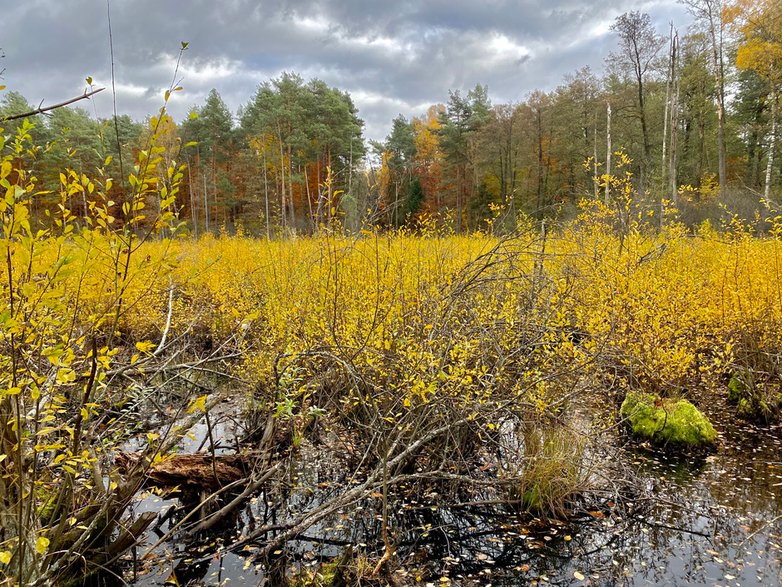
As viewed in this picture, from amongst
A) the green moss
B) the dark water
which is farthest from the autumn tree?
the dark water

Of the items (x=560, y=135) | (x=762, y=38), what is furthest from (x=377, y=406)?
(x=560, y=135)

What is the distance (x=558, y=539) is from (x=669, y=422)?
2.19 m

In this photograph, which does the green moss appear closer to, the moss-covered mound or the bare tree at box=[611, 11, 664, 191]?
the moss-covered mound

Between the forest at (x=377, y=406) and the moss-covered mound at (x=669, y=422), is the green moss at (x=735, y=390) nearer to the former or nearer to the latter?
the forest at (x=377, y=406)

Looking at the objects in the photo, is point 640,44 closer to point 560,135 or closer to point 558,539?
point 560,135

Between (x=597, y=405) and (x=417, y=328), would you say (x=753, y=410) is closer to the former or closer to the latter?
(x=597, y=405)

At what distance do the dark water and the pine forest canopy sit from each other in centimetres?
978

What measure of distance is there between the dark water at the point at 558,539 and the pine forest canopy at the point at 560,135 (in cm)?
978

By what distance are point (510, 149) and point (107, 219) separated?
2462cm

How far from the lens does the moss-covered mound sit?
4.54m

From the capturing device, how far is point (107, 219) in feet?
5.82

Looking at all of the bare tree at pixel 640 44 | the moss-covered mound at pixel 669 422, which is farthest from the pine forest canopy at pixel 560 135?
the moss-covered mound at pixel 669 422

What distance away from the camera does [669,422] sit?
15.2 feet

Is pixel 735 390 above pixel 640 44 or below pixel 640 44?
below
